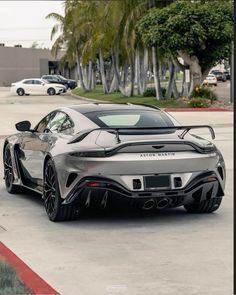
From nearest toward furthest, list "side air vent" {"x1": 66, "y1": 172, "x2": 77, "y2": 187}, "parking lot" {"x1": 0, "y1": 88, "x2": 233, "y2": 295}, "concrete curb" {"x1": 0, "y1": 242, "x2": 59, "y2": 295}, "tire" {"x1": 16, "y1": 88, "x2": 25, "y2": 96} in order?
"concrete curb" {"x1": 0, "y1": 242, "x2": 59, "y2": 295}, "parking lot" {"x1": 0, "y1": 88, "x2": 233, "y2": 295}, "side air vent" {"x1": 66, "y1": 172, "x2": 77, "y2": 187}, "tire" {"x1": 16, "y1": 88, "x2": 25, "y2": 96}

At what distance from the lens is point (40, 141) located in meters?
8.82

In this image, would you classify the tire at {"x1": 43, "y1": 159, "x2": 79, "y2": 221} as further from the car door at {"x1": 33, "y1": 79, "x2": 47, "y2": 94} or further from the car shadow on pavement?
the car door at {"x1": 33, "y1": 79, "x2": 47, "y2": 94}

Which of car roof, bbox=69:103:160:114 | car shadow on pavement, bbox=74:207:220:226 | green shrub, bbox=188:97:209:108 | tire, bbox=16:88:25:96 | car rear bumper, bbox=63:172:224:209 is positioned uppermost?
car roof, bbox=69:103:160:114

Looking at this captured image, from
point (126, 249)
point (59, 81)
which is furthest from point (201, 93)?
point (59, 81)

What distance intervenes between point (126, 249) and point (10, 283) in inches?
76.5

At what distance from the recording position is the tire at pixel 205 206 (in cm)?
829

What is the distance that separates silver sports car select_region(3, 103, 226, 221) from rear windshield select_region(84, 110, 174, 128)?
14 millimetres

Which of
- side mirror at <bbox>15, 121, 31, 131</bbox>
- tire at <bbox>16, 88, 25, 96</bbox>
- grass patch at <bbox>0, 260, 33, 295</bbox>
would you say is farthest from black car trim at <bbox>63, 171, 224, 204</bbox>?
tire at <bbox>16, 88, 25, 96</bbox>

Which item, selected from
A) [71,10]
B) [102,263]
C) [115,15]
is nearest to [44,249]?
[102,263]

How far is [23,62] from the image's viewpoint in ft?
344

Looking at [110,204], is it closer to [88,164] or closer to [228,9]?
[88,164]

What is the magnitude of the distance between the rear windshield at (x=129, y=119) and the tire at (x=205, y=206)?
3.40 ft

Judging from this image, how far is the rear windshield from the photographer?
845cm

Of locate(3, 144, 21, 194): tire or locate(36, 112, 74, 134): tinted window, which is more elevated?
locate(36, 112, 74, 134): tinted window
